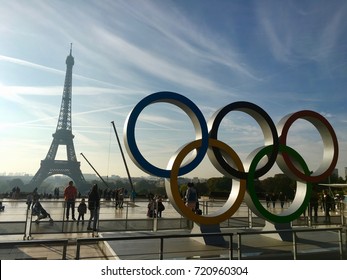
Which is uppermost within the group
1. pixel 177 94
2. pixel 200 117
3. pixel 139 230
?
pixel 177 94

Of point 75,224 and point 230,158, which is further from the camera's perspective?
point 75,224

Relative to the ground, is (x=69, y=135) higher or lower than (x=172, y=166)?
higher

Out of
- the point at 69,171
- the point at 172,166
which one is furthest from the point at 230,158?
the point at 69,171

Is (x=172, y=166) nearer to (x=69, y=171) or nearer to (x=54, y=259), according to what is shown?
(x=54, y=259)

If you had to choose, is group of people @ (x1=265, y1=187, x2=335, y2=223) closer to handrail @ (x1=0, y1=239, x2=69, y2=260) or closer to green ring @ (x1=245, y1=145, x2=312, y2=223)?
green ring @ (x1=245, y1=145, x2=312, y2=223)

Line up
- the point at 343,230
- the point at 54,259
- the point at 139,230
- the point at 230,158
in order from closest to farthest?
the point at 54,259 < the point at 343,230 < the point at 230,158 < the point at 139,230

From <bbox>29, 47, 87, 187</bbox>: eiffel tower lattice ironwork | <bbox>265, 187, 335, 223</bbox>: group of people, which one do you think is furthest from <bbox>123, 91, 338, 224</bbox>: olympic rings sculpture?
<bbox>29, 47, 87, 187</bbox>: eiffel tower lattice ironwork
